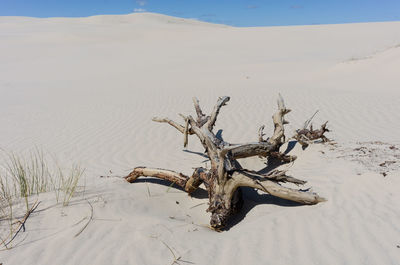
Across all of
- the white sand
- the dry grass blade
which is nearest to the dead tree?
the white sand

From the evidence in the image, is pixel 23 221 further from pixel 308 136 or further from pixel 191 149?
pixel 308 136

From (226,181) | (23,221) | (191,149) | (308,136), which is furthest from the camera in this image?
(191,149)

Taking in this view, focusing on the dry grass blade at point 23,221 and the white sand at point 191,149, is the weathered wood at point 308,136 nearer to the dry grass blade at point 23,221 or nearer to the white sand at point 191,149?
the white sand at point 191,149

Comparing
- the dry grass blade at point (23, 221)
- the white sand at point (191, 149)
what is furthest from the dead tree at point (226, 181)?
the dry grass blade at point (23, 221)

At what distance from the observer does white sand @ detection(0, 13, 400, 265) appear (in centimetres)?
270

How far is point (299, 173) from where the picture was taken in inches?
179

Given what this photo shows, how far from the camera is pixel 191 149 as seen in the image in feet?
21.6

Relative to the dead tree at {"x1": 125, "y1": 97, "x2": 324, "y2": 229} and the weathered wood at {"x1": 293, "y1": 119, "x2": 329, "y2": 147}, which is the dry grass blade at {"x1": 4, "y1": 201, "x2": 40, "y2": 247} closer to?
the dead tree at {"x1": 125, "y1": 97, "x2": 324, "y2": 229}

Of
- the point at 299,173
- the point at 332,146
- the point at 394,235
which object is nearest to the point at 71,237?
the point at 394,235

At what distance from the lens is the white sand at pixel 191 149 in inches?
106

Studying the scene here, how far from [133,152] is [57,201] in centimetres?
318

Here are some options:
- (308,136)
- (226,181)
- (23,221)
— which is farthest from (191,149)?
(23,221)

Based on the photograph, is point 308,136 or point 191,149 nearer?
point 308,136

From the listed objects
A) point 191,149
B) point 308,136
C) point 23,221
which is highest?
point 308,136
